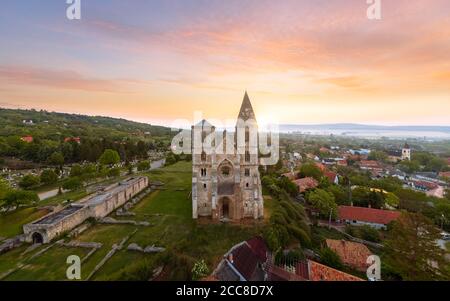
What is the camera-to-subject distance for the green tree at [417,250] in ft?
53.3

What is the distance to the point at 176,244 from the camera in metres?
19.7

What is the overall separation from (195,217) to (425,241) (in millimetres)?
18901

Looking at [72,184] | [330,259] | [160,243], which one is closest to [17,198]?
[72,184]

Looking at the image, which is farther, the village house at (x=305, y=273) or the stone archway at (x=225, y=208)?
the stone archway at (x=225, y=208)

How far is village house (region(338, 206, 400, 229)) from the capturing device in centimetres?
3133

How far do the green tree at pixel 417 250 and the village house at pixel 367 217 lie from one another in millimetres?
14057

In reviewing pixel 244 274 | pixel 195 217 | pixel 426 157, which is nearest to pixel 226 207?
pixel 195 217

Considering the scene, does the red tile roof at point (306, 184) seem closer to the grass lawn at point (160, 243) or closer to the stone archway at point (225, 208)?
the grass lawn at point (160, 243)

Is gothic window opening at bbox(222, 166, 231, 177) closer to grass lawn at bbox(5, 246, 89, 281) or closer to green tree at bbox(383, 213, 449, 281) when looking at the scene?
grass lawn at bbox(5, 246, 89, 281)

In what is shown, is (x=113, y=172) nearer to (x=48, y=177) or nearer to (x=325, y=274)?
(x=48, y=177)

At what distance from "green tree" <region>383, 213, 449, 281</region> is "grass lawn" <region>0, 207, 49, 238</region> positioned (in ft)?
107

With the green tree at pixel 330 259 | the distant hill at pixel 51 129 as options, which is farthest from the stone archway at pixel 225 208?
the distant hill at pixel 51 129

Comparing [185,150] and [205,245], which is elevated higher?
[185,150]
